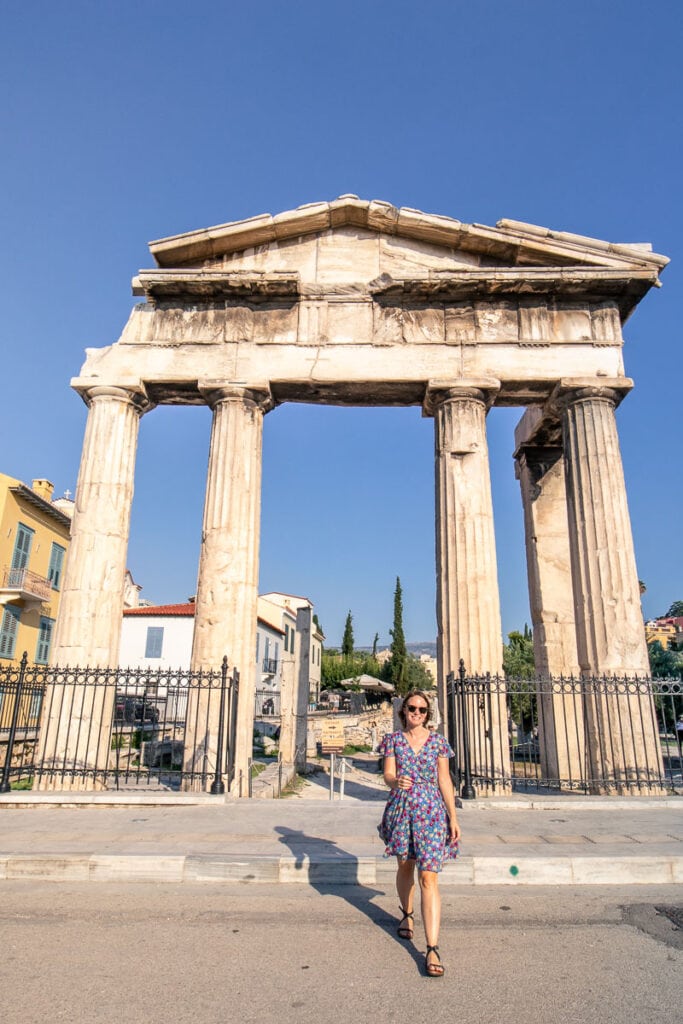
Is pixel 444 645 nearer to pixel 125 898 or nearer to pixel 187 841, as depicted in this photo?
pixel 187 841

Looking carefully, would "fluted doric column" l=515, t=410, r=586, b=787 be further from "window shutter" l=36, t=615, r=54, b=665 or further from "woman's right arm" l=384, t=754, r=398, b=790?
"window shutter" l=36, t=615, r=54, b=665

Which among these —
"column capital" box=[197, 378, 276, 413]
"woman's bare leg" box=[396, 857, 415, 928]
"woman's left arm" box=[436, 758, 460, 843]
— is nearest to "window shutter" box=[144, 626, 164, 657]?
"column capital" box=[197, 378, 276, 413]

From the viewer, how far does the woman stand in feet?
13.3

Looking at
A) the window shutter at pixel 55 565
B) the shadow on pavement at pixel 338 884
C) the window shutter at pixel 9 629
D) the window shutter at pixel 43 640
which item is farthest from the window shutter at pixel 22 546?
the shadow on pavement at pixel 338 884

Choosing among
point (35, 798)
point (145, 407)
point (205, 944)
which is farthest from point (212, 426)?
point (205, 944)

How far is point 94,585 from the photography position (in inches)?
448

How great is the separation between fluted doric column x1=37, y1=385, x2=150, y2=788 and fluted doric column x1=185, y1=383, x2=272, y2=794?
4.89 feet

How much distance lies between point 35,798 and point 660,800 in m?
8.52

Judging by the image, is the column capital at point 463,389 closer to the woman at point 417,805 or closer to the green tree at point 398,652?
the woman at point 417,805

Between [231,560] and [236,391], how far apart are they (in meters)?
3.16

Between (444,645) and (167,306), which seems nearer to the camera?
(444,645)

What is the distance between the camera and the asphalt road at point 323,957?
325 centimetres

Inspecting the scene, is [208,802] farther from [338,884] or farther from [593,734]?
[593,734]

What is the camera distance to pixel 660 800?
9211 mm
